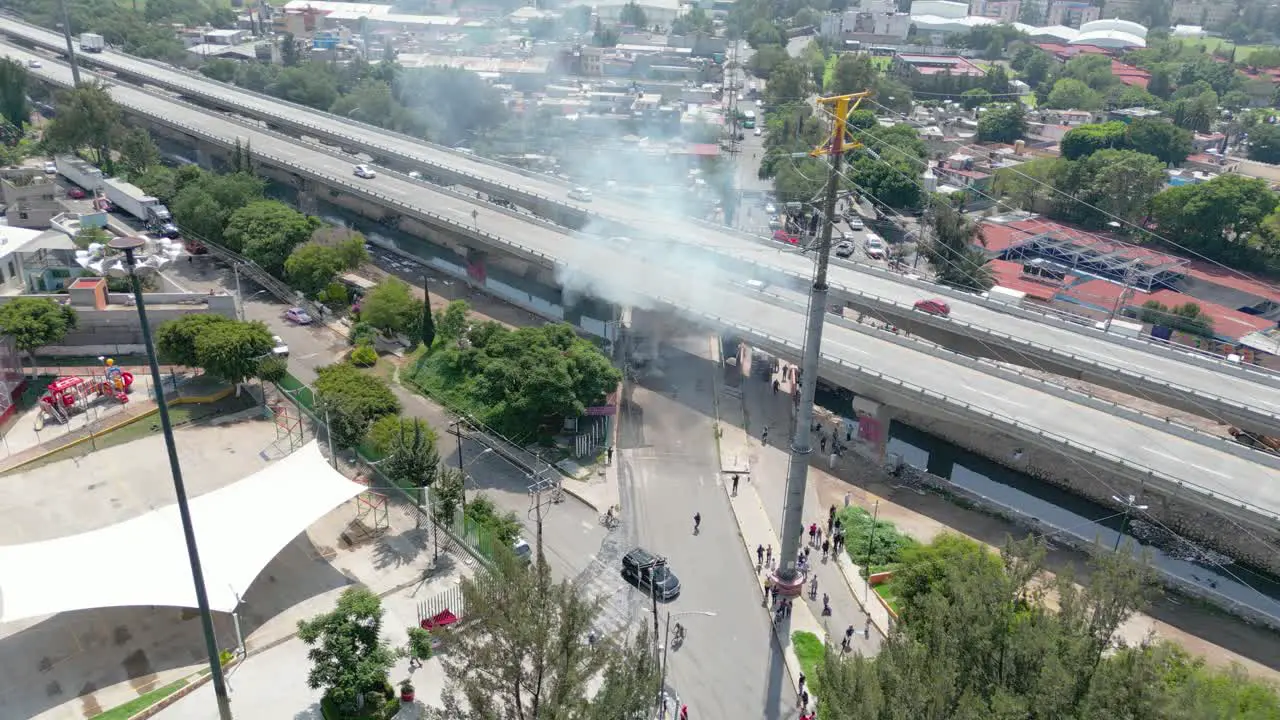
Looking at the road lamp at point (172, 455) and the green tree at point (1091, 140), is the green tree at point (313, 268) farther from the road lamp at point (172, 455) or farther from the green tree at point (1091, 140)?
the green tree at point (1091, 140)

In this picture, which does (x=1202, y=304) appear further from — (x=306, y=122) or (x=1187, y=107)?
(x=306, y=122)

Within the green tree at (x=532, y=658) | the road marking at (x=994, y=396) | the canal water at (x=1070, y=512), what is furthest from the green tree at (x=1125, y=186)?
the green tree at (x=532, y=658)

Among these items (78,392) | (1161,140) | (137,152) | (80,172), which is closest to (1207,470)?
(78,392)

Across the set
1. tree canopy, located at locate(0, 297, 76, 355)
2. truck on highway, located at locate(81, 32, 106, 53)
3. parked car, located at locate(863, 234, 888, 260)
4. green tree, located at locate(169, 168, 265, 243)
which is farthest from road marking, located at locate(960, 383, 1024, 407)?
truck on highway, located at locate(81, 32, 106, 53)

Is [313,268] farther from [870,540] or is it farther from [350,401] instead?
[870,540]

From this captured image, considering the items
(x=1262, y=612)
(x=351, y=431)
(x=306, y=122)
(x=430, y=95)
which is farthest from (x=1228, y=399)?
(x=430, y=95)

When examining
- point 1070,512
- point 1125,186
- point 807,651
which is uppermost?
point 1125,186

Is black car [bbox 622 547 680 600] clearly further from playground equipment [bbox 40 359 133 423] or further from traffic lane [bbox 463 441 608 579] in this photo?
playground equipment [bbox 40 359 133 423]
